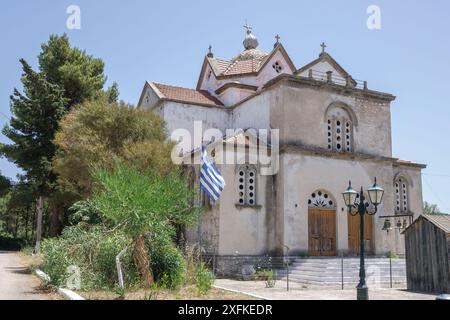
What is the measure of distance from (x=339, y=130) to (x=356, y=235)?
6.13m

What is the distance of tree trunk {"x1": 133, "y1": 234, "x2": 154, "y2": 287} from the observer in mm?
14594

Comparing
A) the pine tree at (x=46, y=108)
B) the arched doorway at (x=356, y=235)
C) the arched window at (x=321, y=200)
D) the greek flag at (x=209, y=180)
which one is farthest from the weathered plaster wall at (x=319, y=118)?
the pine tree at (x=46, y=108)

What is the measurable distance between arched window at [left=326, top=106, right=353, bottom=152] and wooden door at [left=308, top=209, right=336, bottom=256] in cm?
398

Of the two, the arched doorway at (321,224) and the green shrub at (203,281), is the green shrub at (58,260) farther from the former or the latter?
the arched doorway at (321,224)

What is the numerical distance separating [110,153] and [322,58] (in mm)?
15130

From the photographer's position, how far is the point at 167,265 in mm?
15328

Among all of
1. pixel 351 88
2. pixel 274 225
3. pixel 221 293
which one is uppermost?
pixel 351 88

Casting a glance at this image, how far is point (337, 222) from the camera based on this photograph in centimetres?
2509

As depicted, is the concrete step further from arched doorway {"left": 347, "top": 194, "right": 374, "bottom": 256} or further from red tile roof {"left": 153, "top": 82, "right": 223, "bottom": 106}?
red tile roof {"left": 153, "top": 82, "right": 223, "bottom": 106}

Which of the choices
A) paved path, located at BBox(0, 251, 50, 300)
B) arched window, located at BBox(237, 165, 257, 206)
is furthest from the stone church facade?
paved path, located at BBox(0, 251, 50, 300)

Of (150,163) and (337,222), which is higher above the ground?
(150,163)
